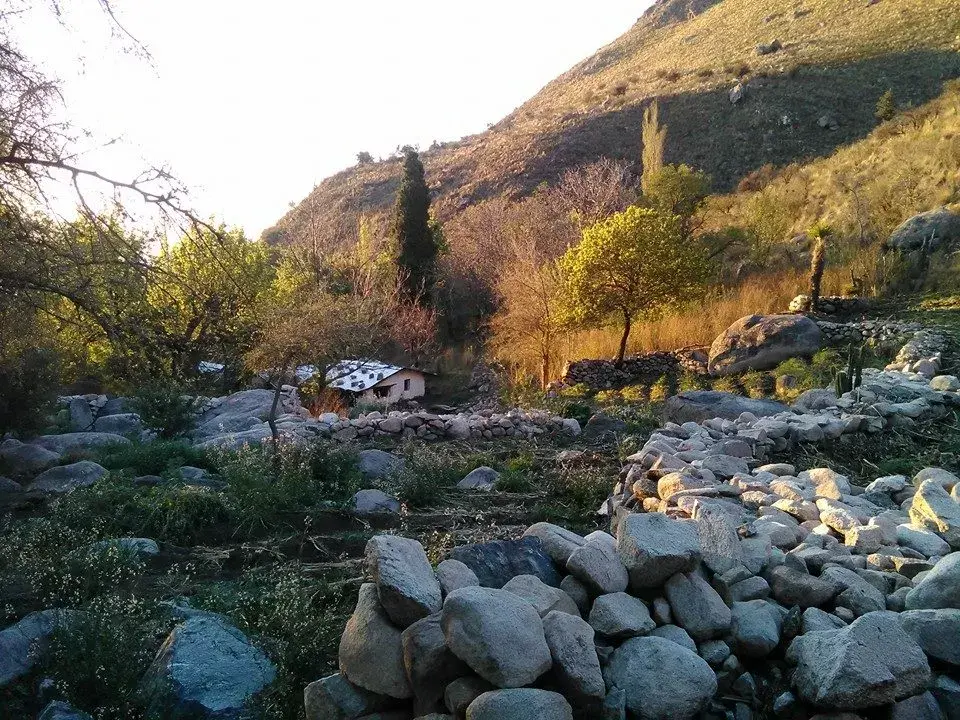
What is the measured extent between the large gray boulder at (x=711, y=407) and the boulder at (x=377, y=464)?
3.98m

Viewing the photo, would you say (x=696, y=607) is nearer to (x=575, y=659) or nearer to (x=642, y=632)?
(x=642, y=632)

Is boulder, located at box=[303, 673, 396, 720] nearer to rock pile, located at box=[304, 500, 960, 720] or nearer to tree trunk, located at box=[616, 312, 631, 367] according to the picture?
rock pile, located at box=[304, 500, 960, 720]

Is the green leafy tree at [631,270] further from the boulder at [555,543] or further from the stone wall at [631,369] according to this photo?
the boulder at [555,543]

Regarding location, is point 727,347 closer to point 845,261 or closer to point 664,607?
point 845,261

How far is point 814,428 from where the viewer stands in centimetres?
723

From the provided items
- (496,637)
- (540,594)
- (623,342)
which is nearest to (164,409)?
(540,594)

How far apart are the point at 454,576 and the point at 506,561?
1.08 ft

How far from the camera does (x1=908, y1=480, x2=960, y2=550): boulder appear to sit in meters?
4.47

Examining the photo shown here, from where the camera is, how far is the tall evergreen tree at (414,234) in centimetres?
2589

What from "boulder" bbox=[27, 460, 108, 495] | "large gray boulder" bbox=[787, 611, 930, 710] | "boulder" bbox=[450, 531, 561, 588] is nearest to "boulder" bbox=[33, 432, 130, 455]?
"boulder" bbox=[27, 460, 108, 495]

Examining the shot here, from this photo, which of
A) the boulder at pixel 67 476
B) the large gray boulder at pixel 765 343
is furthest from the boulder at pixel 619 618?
the large gray boulder at pixel 765 343

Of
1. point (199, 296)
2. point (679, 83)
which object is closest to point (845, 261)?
point (199, 296)

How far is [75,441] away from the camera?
10750mm

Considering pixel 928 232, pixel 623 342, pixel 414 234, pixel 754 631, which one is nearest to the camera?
pixel 754 631
